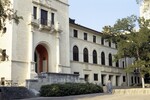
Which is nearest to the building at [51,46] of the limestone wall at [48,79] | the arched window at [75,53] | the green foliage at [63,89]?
the arched window at [75,53]

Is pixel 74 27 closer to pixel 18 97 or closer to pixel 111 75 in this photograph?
pixel 111 75

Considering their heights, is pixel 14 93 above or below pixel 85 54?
below

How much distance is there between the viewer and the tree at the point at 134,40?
46.3 m

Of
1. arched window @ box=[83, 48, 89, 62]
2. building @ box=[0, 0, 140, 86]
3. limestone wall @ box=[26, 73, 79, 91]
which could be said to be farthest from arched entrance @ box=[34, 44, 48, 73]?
arched window @ box=[83, 48, 89, 62]

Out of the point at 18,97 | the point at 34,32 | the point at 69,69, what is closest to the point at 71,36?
the point at 69,69

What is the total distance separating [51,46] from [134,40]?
48.3 ft

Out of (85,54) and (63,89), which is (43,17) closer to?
(85,54)

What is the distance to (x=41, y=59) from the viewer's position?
132 ft

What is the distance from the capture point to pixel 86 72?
4762cm

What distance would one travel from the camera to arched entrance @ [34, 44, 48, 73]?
1563 inches

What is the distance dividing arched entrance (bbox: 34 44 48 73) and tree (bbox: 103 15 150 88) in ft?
45.4

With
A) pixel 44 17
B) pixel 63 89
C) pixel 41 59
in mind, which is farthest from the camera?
pixel 41 59

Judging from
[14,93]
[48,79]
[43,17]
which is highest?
[43,17]

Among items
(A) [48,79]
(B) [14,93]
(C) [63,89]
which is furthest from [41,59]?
(B) [14,93]
